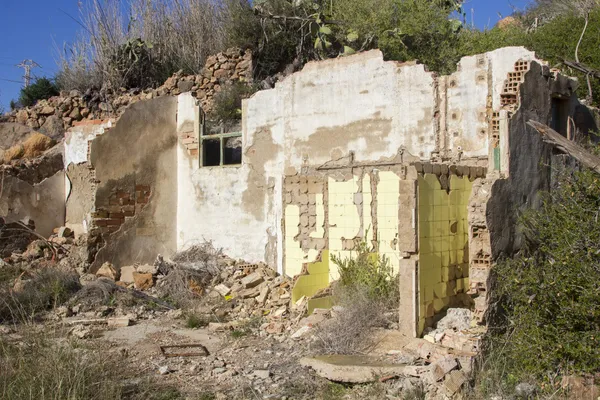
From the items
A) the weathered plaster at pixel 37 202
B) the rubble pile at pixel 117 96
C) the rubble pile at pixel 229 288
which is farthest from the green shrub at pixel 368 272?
the rubble pile at pixel 117 96

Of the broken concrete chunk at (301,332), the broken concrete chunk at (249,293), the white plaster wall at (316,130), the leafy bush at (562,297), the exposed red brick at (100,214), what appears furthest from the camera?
the exposed red brick at (100,214)

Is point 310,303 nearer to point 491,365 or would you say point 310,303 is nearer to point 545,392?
point 491,365

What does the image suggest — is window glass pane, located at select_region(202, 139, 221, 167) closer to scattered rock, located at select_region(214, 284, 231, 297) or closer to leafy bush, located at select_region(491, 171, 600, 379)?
scattered rock, located at select_region(214, 284, 231, 297)

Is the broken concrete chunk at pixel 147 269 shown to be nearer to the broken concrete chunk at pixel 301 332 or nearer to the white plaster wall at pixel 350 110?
the white plaster wall at pixel 350 110

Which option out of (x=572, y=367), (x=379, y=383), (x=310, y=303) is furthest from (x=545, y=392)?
(x=310, y=303)

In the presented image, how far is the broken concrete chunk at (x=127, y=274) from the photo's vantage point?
44.4 ft

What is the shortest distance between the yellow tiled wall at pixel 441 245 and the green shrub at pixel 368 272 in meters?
0.99

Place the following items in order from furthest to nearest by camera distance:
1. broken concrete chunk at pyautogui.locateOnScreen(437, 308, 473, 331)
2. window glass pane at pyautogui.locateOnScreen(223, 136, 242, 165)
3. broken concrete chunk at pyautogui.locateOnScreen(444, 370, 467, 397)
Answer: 1. window glass pane at pyautogui.locateOnScreen(223, 136, 242, 165)
2. broken concrete chunk at pyautogui.locateOnScreen(437, 308, 473, 331)
3. broken concrete chunk at pyautogui.locateOnScreen(444, 370, 467, 397)

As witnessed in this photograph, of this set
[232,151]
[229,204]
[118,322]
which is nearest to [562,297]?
[118,322]

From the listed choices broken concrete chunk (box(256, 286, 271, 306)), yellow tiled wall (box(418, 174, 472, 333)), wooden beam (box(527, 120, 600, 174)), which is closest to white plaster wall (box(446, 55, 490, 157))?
yellow tiled wall (box(418, 174, 472, 333))

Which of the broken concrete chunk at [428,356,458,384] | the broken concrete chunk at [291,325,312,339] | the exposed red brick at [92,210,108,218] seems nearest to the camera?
the broken concrete chunk at [428,356,458,384]

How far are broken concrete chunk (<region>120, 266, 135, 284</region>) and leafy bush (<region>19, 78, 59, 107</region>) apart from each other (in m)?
12.2

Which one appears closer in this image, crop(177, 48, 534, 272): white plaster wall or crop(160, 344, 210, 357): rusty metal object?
crop(160, 344, 210, 357): rusty metal object

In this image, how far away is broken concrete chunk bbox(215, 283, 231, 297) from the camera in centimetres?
1213
